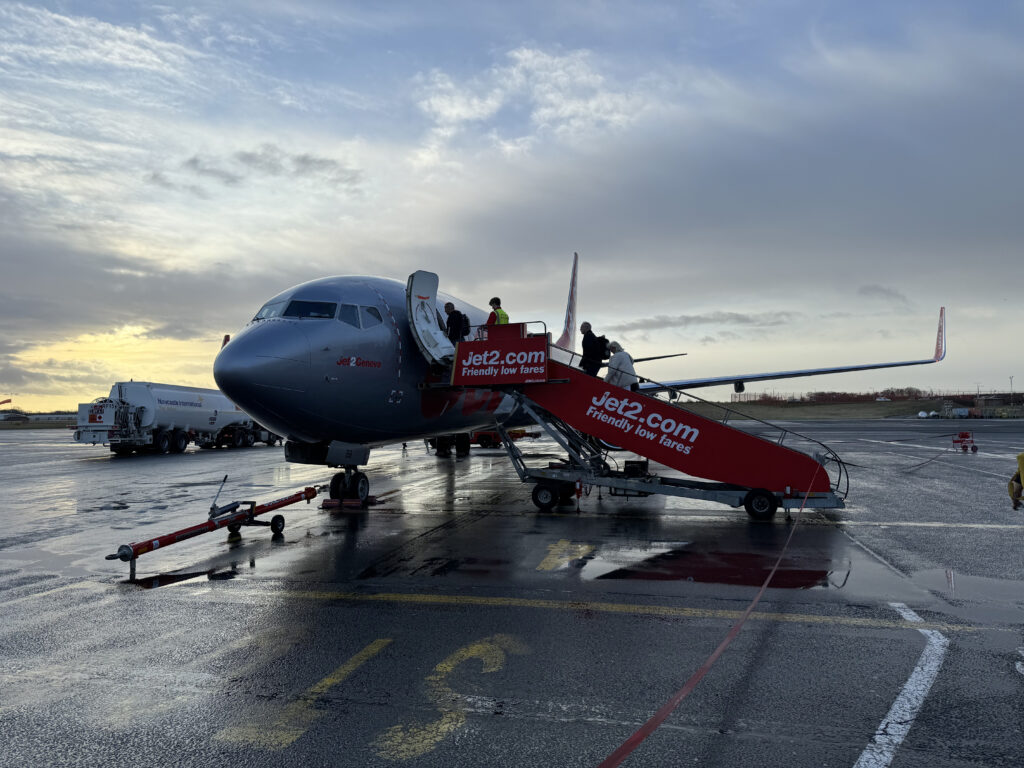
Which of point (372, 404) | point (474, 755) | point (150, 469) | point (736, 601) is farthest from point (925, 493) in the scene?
point (150, 469)

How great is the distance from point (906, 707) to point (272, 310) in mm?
11092

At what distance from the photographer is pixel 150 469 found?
2562cm

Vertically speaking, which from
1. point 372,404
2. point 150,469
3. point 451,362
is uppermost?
point 451,362

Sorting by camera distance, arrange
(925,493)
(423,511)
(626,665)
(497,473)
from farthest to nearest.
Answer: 1. (497,473)
2. (925,493)
3. (423,511)
4. (626,665)

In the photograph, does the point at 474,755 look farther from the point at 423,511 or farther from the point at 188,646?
the point at 423,511

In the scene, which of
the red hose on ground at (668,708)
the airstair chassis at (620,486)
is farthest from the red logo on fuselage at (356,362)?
the red hose on ground at (668,708)

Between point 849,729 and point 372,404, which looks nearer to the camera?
point 849,729

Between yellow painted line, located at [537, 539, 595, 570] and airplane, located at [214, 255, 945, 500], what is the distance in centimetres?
433

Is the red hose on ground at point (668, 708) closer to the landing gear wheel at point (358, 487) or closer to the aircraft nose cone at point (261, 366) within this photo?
the aircraft nose cone at point (261, 366)

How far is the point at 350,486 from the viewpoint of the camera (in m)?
14.9

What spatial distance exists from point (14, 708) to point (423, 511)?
9721mm

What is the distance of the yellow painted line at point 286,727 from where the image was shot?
418cm

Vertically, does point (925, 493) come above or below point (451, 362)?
below

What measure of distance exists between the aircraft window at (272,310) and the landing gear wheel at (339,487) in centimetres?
430
